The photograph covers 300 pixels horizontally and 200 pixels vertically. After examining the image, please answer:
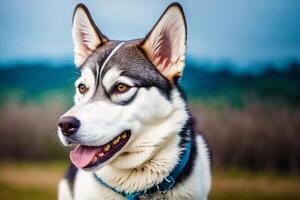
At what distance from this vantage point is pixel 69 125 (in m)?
2.24

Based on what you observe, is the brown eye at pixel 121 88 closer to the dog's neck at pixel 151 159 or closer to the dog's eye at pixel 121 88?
the dog's eye at pixel 121 88

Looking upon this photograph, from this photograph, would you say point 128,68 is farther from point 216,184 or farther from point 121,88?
point 216,184

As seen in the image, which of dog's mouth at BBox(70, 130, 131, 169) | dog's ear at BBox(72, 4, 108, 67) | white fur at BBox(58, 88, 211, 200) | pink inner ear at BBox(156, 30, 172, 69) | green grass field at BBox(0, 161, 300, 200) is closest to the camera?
dog's mouth at BBox(70, 130, 131, 169)

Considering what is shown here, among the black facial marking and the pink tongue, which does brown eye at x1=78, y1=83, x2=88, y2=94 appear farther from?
the pink tongue

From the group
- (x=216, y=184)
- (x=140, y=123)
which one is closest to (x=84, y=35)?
(x=140, y=123)

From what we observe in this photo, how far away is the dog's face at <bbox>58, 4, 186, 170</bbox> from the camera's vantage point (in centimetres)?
231

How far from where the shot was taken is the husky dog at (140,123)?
2.38 meters

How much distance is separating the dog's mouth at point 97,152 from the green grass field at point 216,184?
1769 mm

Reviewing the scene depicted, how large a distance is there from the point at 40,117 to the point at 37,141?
0.20 meters

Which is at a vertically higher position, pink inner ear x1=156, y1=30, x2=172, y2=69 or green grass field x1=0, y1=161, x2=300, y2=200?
pink inner ear x1=156, y1=30, x2=172, y2=69

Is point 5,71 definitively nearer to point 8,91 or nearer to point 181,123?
point 8,91

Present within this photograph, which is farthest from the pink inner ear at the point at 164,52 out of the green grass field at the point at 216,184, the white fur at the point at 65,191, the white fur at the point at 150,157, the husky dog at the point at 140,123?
the green grass field at the point at 216,184

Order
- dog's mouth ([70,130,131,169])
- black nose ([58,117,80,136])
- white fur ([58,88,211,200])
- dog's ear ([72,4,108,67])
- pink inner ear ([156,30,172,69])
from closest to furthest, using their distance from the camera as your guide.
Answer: black nose ([58,117,80,136]) → dog's mouth ([70,130,131,169]) → white fur ([58,88,211,200]) → pink inner ear ([156,30,172,69]) → dog's ear ([72,4,108,67])

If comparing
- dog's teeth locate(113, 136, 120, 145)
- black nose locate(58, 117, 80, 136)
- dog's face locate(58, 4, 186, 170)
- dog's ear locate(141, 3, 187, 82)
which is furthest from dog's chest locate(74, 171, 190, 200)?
dog's ear locate(141, 3, 187, 82)
